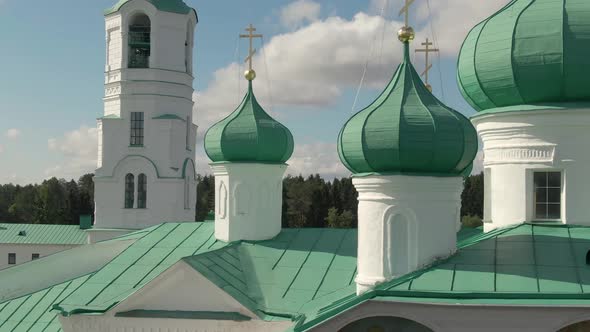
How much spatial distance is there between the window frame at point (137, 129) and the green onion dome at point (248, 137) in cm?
806

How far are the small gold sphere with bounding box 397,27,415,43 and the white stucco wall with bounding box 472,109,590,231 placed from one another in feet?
6.52

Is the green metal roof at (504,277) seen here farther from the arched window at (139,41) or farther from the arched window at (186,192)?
the arched window at (139,41)

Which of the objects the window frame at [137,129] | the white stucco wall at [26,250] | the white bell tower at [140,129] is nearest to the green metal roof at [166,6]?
the white bell tower at [140,129]

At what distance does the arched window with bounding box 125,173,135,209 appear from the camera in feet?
68.9

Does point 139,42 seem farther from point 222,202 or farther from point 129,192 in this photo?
point 222,202

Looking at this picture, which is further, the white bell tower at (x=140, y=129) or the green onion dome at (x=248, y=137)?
the white bell tower at (x=140, y=129)

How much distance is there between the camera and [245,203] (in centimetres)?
1348

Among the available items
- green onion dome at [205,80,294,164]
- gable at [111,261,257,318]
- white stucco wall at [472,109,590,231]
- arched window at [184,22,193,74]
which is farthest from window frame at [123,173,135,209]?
white stucco wall at [472,109,590,231]

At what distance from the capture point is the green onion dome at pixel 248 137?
13.1 m

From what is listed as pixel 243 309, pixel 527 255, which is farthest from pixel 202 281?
pixel 527 255

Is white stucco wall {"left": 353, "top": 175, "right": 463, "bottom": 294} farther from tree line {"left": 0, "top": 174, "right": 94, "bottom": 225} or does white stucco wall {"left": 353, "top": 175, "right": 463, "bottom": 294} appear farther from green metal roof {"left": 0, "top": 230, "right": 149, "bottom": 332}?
tree line {"left": 0, "top": 174, "right": 94, "bottom": 225}

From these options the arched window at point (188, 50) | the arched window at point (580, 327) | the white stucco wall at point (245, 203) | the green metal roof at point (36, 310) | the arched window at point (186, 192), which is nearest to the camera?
the arched window at point (580, 327)

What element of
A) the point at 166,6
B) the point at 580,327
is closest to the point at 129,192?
the point at 166,6

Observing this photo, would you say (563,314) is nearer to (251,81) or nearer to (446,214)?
(446,214)
